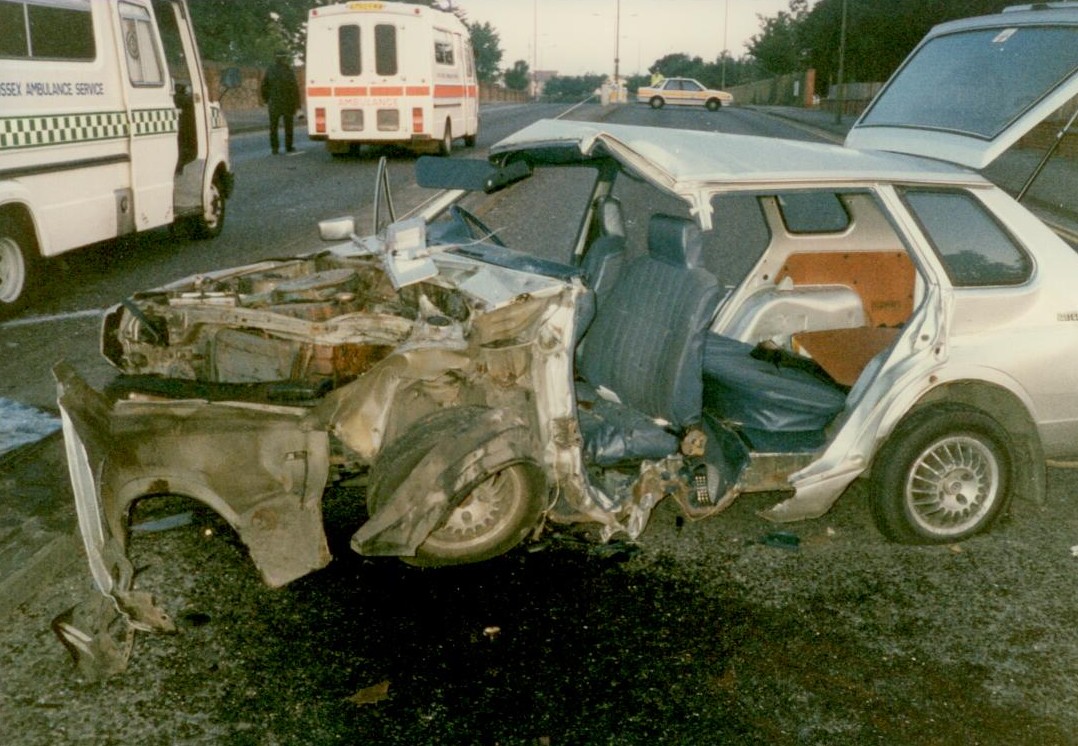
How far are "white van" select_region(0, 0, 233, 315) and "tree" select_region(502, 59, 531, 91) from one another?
4554 inches

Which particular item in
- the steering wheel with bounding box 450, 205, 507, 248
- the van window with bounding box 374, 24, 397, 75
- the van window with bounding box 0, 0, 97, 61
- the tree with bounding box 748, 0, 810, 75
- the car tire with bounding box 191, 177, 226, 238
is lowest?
the car tire with bounding box 191, 177, 226, 238

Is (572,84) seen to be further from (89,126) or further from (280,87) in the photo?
(89,126)

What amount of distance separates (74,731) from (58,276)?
7.74 m

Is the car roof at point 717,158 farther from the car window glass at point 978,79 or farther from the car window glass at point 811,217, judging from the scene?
the car window glass at point 811,217

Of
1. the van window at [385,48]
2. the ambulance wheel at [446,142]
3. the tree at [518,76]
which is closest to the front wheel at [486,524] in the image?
the van window at [385,48]

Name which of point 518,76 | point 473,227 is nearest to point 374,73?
point 473,227

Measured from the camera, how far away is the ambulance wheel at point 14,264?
26.6 feet

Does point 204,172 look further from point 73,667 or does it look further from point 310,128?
point 310,128

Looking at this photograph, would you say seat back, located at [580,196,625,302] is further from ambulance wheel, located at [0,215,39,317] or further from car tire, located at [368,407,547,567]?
ambulance wheel, located at [0,215,39,317]

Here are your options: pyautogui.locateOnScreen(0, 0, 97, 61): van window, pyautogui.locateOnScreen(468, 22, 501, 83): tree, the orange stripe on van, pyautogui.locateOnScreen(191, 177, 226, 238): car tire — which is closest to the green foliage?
pyautogui.locateOnScreen(468, 22, 501, 83): tree

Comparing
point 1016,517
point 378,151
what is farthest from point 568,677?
point 378,151

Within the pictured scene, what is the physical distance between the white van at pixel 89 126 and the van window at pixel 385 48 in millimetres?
9241

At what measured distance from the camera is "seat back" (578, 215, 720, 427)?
416cm

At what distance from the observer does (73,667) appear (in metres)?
3.34
